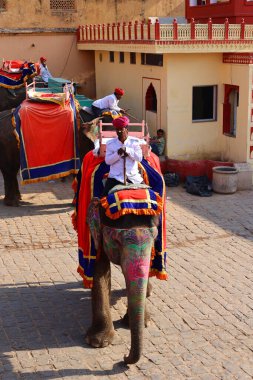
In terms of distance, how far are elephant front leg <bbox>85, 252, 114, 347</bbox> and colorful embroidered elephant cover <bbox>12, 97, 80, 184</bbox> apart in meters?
4.48

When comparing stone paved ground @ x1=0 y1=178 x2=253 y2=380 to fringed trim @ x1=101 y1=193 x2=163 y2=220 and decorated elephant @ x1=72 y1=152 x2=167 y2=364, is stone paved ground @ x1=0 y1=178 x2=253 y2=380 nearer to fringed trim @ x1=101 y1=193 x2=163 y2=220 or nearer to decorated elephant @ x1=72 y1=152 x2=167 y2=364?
decorated elephant @ x1=72 y1=152 x2=167 y2=364

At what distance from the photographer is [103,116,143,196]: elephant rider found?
502 cm

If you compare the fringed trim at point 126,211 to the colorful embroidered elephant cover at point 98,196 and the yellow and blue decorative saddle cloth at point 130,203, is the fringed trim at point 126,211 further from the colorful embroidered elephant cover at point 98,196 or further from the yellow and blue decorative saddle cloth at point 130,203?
the colorful embroidered elephant cover at point 98,196

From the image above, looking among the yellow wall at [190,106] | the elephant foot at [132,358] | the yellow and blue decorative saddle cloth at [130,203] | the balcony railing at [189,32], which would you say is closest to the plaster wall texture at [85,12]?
the balcony railing at [189,32]

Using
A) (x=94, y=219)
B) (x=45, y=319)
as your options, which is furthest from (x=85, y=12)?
(x=94, y=219)

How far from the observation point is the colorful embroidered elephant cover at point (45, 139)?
9398 mm

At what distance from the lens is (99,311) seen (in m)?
5.24

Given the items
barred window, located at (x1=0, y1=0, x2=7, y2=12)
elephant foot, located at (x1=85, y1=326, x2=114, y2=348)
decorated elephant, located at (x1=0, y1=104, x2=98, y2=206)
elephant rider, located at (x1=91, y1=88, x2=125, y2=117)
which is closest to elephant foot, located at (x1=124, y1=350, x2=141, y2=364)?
elephant foot, located at (x1=85, y1=326, x2=114, y2=348)

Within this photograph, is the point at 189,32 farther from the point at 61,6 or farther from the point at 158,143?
the point at 61,6

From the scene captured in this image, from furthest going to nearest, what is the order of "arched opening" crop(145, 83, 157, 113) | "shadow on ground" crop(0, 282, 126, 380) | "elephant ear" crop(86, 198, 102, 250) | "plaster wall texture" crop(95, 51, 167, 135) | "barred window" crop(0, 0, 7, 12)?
1. "barred window" crop(0, 0, 7, 12)
2. "arched opening" crop(145, 83, 157, 113)
3. "plaster wall texture" crop(95, 51, 167, 135)
4. "shadow on ground" crop(0, 282, 126, 380)
5. "elephant ear" crop(86, 198, 102, 250)

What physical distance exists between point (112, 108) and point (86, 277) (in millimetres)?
5507

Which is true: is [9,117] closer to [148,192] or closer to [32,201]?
[32,201]

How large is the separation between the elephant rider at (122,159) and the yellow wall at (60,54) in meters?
13.2

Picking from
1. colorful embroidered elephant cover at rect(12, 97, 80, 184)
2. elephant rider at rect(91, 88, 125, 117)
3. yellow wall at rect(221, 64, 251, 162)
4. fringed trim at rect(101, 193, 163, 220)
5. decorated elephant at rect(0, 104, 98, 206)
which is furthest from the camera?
yellow wall at rect(221, 64, 251, 162)
